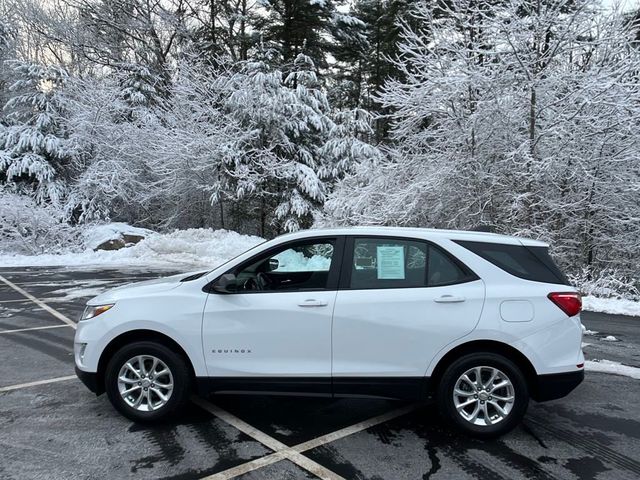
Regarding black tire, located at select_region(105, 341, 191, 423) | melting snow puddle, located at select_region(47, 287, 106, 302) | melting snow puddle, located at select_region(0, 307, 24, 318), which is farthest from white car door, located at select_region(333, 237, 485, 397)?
melting snow puddle, located at select_region(47, 287, 106, 302)

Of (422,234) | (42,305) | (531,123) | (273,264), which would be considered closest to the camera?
(422,234)

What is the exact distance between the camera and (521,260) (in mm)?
4082

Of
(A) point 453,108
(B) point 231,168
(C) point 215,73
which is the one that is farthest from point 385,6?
(A) point 453,108

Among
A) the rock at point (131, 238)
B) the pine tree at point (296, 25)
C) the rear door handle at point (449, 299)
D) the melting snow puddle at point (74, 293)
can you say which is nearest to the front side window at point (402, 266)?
the rear door handle at point (449, 299)

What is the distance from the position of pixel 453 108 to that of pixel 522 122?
164 cm

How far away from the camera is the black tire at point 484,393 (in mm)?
3873

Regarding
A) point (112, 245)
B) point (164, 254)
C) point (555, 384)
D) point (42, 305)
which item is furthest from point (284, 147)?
point (555, 384)

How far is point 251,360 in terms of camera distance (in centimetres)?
400

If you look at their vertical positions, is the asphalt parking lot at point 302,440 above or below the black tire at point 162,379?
below

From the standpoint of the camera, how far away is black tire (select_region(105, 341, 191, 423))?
4.06 meters

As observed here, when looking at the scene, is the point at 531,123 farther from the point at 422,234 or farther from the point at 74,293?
the point at 74,293

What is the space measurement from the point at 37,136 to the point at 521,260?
853 inches

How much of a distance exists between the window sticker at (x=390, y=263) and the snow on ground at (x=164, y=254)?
37.7 feet

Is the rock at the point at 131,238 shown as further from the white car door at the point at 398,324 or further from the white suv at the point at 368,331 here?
the white car door at the point at 398,324
